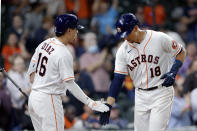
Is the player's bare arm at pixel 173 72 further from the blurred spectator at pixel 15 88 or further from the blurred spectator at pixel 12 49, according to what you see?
the blurred spectator at pixel 12 49

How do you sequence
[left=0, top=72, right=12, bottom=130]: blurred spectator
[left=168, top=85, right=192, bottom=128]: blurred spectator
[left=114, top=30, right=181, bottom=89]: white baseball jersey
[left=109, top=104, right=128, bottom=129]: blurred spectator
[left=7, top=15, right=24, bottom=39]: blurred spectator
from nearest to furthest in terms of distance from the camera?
1. [left=114, top=30, right=181, bottom=89]: white baseball jersey
2. [left=0, top=72, right=12, bottom=130]: blurred spectator
3. [left=109, top=104, right=128, bottom=129]: blurred spectator
4. [left=168, top=85, right=192, bottom=128]: blurred spectator
5. [left=7, top=15, right=24, bottom=39]: blurred spectator

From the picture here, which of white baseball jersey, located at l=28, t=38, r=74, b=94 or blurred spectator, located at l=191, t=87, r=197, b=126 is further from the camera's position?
blurred spectator, located at l=191, t=87, r=197, b=126

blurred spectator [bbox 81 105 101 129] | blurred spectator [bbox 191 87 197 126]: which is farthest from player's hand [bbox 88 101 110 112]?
blurred spectator [bbox 191 87 197 126]

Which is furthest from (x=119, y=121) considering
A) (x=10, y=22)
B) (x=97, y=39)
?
(x=10, y=22)

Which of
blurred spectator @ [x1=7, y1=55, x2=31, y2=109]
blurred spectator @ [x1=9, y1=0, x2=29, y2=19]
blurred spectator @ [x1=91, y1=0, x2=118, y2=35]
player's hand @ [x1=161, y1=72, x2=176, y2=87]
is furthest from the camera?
blurred spectator @ [x1=91, y1=0, x2=118, y2=35]

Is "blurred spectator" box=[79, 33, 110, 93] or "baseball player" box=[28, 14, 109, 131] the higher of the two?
"baseball player" box=[28, 14, 109, 131]

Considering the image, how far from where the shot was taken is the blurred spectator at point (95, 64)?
11031mm

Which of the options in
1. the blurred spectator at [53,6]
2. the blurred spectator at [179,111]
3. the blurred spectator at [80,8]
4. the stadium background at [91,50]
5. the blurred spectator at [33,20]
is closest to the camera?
the stadium background at [91,50]

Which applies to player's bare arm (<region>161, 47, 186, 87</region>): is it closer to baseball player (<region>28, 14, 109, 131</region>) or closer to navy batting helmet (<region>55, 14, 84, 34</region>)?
baseball player (<region>28, 14, 109, 131</region>)

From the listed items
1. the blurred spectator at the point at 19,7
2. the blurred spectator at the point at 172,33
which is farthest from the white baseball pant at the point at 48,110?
the blurred spectator at the point at 172,33

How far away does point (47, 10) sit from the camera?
41.0 feet

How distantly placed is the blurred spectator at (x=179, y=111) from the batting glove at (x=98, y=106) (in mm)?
3869

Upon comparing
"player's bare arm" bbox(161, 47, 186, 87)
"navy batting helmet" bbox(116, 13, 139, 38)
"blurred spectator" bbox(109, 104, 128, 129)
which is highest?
"navy batting helmet" bbox(116, 13, 139, 38)

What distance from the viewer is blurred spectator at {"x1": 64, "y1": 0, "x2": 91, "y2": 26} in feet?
42.0
